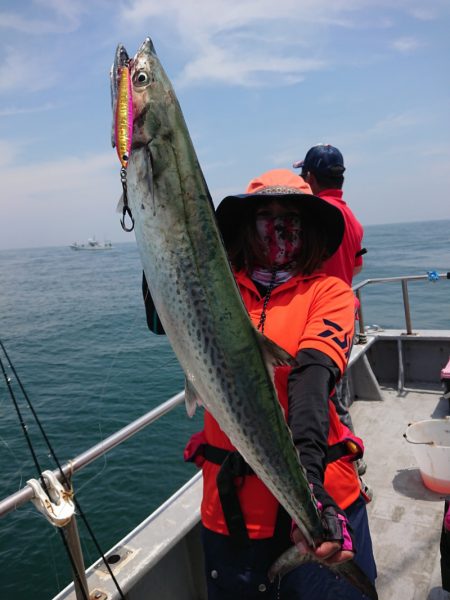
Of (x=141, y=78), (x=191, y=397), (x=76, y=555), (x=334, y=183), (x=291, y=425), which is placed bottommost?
(x=76, y=555)

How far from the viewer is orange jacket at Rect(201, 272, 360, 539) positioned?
191 centimetres

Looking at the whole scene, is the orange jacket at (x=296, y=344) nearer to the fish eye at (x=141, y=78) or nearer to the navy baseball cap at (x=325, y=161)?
the fish eye at (x=141, y=78)

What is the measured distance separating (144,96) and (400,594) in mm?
3631

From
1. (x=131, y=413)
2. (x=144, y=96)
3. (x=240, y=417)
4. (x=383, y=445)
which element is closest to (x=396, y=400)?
(x=383, y=445)

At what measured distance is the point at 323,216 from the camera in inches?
87.4

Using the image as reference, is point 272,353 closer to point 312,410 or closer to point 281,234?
point 312,410

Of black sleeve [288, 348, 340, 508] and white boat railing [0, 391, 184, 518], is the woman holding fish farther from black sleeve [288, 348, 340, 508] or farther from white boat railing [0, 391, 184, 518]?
white boat railing [0, 391, 184, 518]

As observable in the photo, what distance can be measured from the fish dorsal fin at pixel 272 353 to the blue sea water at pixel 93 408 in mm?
6611

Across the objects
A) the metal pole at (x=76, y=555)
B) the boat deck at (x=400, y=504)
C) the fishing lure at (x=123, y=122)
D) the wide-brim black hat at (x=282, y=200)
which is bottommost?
the boat deck at (x=400, y=504)

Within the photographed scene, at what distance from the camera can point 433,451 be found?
4.35 meters

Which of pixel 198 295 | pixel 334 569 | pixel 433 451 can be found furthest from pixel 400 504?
pixel 198 295

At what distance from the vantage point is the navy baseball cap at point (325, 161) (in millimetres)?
3727

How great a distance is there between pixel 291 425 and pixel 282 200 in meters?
1.01

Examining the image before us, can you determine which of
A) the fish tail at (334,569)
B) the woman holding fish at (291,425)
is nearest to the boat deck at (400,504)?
the woman holding fish at (291,425)
